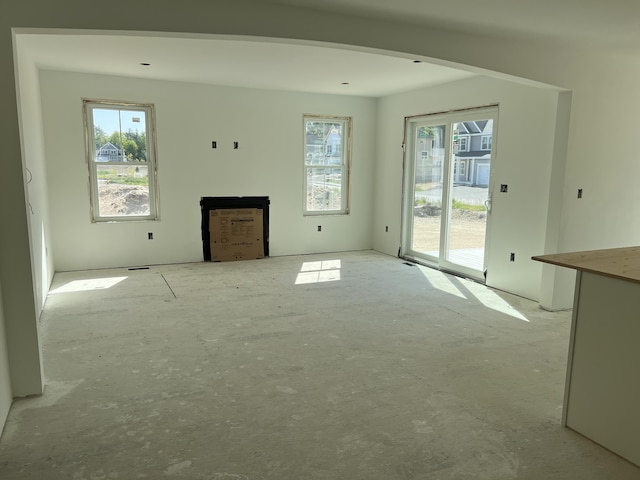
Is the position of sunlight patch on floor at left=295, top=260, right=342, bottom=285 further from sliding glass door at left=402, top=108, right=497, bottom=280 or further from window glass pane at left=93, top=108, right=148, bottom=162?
window glass pane at left=93, top=108, right=148, bottom=162

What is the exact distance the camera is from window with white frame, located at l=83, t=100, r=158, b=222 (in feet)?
19.2

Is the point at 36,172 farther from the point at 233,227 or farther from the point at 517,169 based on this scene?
the point at 517,169

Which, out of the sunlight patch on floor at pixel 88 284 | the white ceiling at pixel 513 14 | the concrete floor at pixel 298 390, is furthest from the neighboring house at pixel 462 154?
the sunlight patch on floor at pixel 88 284

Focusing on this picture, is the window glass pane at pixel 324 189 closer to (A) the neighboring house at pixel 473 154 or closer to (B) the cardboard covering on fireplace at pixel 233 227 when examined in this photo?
(B) the cardboard covering on fireplace at pixel 233 227

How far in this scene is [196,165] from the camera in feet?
20.8

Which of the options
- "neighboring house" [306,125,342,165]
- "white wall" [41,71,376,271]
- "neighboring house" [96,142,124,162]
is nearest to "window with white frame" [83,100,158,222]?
"neighboring house" [96,142,124,162]

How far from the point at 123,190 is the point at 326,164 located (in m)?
2.95

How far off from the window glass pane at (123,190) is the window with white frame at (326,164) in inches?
91.4

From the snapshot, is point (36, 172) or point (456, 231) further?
point (456, 231)

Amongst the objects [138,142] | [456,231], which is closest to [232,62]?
[138,142]

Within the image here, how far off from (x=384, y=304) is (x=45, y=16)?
11.6 feet

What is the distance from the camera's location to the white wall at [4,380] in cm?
244

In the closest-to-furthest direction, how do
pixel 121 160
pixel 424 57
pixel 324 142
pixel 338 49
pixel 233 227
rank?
1. pixel 424 57
2. pixel 338 49
3. pixel 121 160
4. pixel 233 227
5. pixel 324 142

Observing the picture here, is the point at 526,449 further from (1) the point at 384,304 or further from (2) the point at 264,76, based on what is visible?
(2) the point at 264,76
